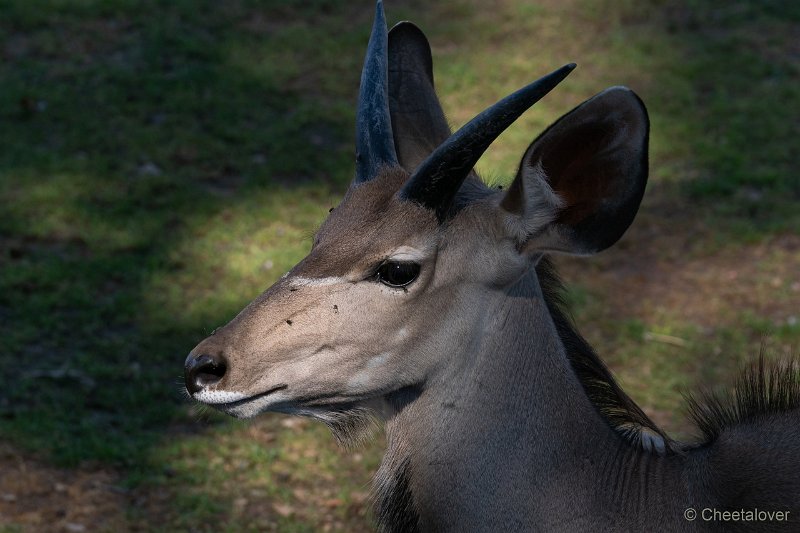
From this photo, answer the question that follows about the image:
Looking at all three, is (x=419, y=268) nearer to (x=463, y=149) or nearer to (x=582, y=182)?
(x=463, y=149)

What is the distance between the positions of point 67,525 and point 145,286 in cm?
225

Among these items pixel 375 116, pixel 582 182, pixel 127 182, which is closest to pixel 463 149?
pixel 582 182

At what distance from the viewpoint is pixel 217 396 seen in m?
3.03

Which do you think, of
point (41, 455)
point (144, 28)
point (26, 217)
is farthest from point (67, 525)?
point (144, 28)

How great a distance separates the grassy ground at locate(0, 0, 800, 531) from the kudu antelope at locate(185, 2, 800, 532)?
3.72ft

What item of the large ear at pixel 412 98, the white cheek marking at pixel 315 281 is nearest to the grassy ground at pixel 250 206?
the large ear at pixel 412 98

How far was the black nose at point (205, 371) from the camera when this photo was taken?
303 centimetres

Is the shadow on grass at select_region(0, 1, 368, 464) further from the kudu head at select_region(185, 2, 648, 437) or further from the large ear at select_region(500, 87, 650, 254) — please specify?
the large ear at select_region(500, 87, 650, 254)

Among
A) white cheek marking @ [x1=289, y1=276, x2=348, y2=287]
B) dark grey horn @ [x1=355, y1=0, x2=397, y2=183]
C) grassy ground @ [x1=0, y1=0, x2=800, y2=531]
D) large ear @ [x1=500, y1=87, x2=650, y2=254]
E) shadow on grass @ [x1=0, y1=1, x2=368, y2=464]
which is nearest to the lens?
large ear @ [x1=500, y1=87, x2=650, y2=254]

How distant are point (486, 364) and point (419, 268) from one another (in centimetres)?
35

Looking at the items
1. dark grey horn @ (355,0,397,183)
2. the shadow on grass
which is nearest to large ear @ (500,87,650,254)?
dark grey horn @ (355,0,397,183)

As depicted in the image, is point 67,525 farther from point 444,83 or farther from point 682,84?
point 682,84

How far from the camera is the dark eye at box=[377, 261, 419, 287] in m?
3.12

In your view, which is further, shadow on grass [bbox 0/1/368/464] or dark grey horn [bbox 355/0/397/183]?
shadow on grass [bbox 0/1/368/464]
